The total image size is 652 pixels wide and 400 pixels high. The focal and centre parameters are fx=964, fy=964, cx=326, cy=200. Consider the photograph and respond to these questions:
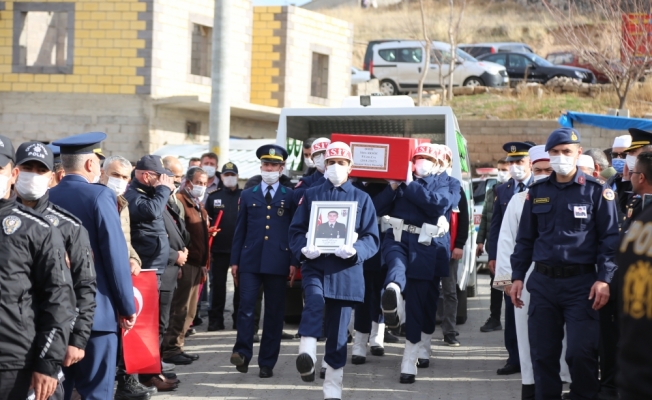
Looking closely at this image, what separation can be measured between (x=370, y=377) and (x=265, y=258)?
4.84 feet

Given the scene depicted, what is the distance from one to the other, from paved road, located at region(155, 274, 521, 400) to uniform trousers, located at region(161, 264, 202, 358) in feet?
0.84

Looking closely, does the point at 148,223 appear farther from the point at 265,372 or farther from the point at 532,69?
the point at 532,69

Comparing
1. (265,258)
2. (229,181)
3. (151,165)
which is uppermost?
(151,165)

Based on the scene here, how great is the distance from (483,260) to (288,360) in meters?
8.96

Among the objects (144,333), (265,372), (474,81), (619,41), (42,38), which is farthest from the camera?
(474,81)

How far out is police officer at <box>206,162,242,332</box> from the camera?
38.2 ft

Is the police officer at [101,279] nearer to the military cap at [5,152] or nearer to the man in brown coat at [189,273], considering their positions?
the military cap at [5,152]

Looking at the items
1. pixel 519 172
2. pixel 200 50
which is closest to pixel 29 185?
pixel 519 172

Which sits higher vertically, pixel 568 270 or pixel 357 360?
pixel 568 270

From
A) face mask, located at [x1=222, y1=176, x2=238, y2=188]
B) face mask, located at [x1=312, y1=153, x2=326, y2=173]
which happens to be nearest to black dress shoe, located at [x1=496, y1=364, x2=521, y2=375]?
face mask, located at [x1=312, y1=153, x2=326, y2=173]

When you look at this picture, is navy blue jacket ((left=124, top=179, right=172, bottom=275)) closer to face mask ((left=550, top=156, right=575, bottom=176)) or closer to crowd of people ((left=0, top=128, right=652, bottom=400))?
crowd of people ((left=0, top=128, right=652, bottom=400))

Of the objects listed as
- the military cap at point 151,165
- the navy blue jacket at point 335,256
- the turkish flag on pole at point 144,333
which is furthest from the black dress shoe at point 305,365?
the military cap at point 151,165

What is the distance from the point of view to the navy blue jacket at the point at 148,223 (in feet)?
27.3

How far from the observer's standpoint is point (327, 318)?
7.98 m
